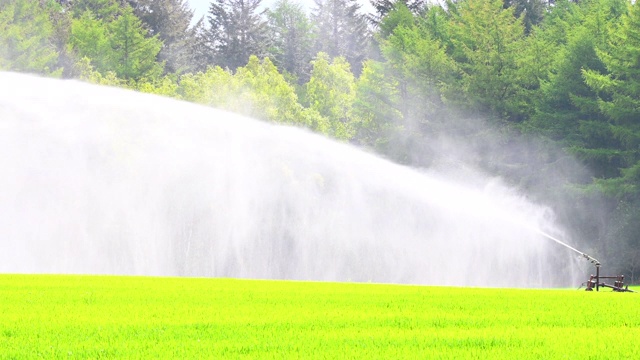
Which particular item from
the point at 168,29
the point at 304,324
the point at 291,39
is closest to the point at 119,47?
the point at 168,29

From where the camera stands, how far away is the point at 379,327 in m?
15.5

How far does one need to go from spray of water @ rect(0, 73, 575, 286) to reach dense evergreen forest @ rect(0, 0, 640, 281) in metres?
8.65

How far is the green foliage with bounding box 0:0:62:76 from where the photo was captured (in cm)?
7300

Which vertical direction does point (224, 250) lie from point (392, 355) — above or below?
below

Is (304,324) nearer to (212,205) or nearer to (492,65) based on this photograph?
(212,205)

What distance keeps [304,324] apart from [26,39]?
6734 cm

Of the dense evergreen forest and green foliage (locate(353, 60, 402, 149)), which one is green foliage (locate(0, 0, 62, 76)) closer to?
the dense evergreen forest

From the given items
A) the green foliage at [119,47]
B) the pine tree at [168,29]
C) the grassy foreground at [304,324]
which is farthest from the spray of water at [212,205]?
the pine tree at [168,29]

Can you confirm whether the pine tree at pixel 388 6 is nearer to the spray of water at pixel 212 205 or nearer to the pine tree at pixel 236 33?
the pine tree at pixel 236 33

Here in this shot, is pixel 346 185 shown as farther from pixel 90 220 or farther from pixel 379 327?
pixel 379 327

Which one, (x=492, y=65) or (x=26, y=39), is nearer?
(x=492, y=65)

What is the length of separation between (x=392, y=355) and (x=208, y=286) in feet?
41.7

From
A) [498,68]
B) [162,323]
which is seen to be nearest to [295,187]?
[498,68]

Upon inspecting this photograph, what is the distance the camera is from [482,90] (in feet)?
220
